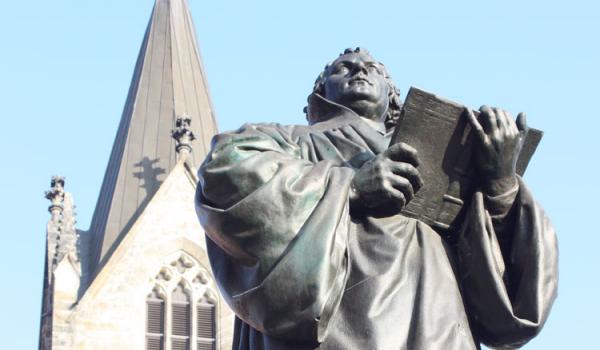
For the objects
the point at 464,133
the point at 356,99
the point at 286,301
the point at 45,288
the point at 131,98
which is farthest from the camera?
the point at 131,98

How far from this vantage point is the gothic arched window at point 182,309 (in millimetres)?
40531

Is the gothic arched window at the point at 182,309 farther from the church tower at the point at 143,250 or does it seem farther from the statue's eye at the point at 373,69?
the statue's eye at the point at 373,69

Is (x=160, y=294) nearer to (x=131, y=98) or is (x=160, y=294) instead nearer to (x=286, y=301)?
(x=131, y=98)

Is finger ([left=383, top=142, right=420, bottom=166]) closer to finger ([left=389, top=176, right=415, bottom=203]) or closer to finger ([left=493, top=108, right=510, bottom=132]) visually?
finger ([left=389, top=176, right=415, bottom=203])

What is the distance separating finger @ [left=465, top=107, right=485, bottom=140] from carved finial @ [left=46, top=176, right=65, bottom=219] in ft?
127

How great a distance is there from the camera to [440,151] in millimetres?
4969

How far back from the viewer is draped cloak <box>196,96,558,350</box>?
4.63m

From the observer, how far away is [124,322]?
40.7 meters

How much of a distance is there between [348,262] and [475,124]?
1.92ft

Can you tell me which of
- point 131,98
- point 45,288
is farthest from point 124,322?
point 131,98

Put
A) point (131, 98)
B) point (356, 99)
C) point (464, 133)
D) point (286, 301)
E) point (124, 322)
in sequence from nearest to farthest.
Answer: point (286, 301)
point (464, 133)
point (356, 99)
point (124, 322)
point (131, 98)

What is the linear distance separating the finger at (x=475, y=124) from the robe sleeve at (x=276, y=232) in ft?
1.30

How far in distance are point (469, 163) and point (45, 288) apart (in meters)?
39.6

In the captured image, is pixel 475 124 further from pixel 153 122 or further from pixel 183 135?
pixel 153 122
